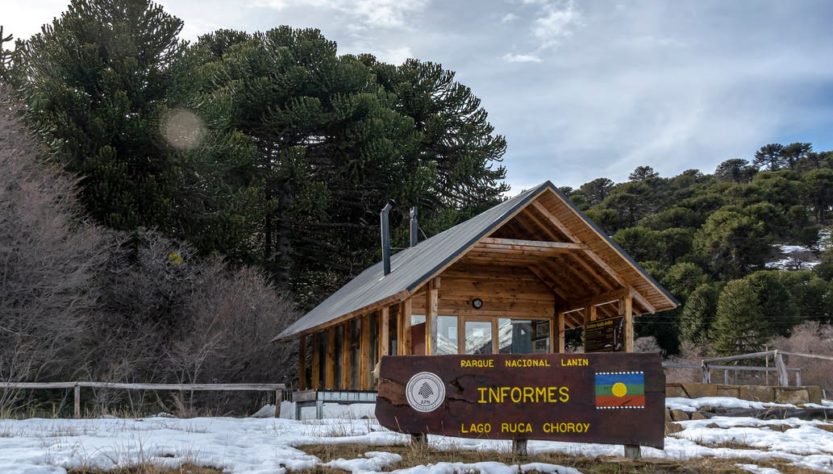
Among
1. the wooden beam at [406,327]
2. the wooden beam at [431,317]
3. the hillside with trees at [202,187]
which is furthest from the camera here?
the hillside with trees at [202,187]

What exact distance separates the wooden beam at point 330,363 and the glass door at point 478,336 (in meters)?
4.93

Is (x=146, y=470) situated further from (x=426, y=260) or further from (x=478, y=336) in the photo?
(x=478, y=336)

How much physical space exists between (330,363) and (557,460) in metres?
14.5

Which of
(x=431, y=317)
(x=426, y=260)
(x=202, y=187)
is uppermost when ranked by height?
(x=202, y=187)

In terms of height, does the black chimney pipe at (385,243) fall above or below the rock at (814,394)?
above

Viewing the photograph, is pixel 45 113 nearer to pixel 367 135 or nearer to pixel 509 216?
pixel 367 135

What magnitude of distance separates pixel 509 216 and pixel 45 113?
2115 cm

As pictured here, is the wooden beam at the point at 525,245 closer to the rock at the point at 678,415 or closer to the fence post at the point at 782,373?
the rock at the point at 678,415

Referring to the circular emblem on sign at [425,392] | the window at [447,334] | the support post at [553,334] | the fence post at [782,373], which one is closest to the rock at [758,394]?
the fence post at [782,373]

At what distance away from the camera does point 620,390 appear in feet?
31.2

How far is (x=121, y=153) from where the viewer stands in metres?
31.7

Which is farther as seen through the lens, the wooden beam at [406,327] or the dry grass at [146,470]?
the wooden beam at [406,327]

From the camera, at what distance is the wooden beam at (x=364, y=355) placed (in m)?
19.2

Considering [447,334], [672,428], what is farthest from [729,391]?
[447,334]
